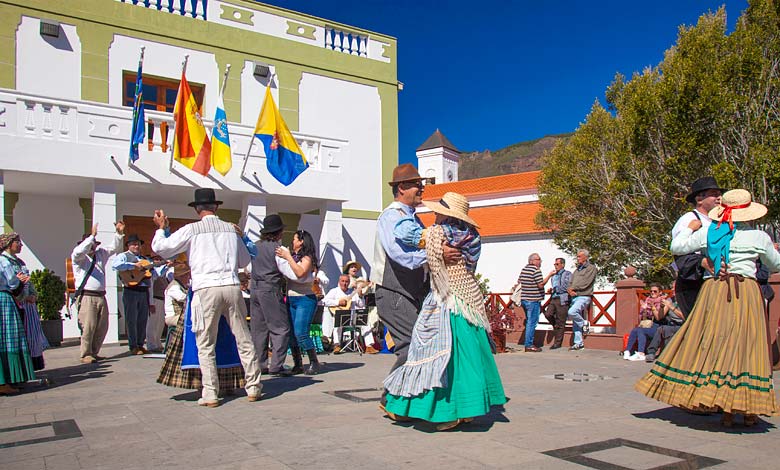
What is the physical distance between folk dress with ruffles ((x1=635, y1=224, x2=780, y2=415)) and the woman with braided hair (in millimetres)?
1355

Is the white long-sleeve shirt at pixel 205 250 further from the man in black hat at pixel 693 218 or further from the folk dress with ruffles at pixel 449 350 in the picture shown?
the man in black hat at pixel 693 218

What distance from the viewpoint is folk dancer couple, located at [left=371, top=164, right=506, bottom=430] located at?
502 centimetres

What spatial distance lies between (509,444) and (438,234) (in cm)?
165

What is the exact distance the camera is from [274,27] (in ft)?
60.2

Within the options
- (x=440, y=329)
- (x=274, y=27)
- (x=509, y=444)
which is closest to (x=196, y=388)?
(x=440, y=329)

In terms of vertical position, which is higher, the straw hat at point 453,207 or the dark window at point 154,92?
the dark window at point 154,92

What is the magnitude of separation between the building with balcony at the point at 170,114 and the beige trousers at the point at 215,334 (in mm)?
7571

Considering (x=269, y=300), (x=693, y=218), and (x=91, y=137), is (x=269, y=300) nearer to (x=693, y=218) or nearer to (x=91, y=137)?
(x=693, y=218)

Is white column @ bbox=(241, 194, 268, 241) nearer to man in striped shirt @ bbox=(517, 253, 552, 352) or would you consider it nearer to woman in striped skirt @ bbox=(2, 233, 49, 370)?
man in striped shirt @ bbox=(517, 253, 552, 352)

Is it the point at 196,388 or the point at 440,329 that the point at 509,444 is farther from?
the point at 196,388

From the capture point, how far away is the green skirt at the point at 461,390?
4977 mm

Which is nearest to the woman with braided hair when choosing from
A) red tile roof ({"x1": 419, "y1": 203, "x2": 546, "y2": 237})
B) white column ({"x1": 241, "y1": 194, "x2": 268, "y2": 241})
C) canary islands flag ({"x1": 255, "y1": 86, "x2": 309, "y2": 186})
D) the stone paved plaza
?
the stone paved plaza

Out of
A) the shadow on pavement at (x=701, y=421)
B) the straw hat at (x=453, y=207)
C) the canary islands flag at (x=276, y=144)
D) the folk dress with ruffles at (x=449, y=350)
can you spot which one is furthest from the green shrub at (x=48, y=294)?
the shadow on pavement at (x=701, y=421)

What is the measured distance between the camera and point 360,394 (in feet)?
22.8
